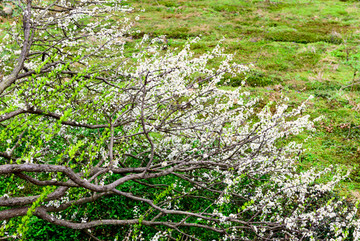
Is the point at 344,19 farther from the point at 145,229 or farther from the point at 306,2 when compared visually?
the point at 145,229

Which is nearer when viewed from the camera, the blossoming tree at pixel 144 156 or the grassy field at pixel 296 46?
the blossoming tree at pixel 144 156

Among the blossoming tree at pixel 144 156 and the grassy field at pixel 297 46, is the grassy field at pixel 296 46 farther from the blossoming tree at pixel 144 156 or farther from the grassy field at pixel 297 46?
the blossoming tree at pixel 144 156

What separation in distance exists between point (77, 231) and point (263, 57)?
1748 centimetres

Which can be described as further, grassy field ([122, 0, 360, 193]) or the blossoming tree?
grassy field ([122, 0, 360, 193])

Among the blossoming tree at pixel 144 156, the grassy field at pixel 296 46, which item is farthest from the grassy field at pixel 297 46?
the blossoming tree at pixel 144 156

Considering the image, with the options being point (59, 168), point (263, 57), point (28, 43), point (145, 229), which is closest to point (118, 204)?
point (145, 229)

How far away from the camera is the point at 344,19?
27.9 metres

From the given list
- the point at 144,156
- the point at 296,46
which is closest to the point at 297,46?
the point at 296,46

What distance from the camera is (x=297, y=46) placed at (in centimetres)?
2092

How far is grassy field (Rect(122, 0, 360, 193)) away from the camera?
10.6m

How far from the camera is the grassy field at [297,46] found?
10609mm

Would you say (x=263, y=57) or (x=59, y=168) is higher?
(x=59, y=168)

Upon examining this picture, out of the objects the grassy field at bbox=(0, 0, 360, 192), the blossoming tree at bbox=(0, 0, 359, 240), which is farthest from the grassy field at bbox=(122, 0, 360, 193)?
the blossoming tree at bbox=(0, 0, 359, 240)

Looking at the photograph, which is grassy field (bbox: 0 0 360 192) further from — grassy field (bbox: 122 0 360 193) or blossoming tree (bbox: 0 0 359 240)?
blossoming tree (bbox: 0 0 359 240)
